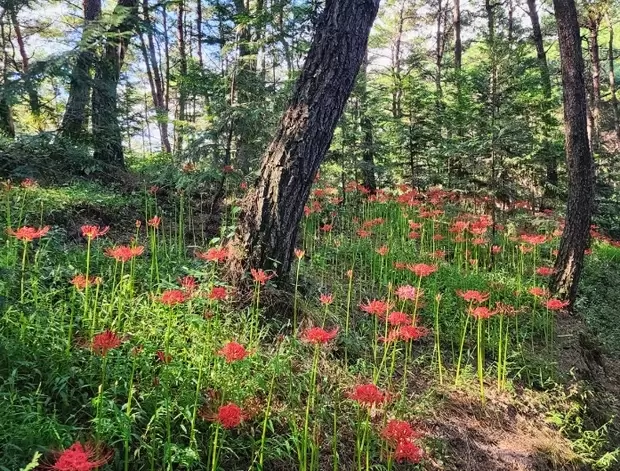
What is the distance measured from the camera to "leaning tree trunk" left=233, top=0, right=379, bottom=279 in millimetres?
3385

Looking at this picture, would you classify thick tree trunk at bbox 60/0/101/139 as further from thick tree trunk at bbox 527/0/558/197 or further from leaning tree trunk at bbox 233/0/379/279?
thick tree trunk at bbox 527/0/558/197

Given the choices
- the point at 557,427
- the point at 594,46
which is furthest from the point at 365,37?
the point at 594,46

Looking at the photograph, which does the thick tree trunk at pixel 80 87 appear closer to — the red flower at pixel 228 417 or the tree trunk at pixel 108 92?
the tree trunk at pixel 108 92

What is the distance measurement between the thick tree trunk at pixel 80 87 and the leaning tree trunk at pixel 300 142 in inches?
128

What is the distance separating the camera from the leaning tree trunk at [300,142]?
338cm

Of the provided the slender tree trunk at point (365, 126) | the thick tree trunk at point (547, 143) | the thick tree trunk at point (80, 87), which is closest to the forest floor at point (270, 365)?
the thick tree trunk at point (80, 87)

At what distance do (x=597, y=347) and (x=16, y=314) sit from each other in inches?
231

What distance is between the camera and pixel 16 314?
2.40 m

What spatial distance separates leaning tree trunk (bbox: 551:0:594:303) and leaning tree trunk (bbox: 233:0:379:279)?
338 centimetres

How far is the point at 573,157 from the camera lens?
18.4 feet

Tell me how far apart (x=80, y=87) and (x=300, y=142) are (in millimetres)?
3699

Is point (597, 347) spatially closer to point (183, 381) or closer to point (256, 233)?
point (256, 233)

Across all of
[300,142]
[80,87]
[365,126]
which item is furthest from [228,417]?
[365,126]

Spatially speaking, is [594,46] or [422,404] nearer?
[422,404]
